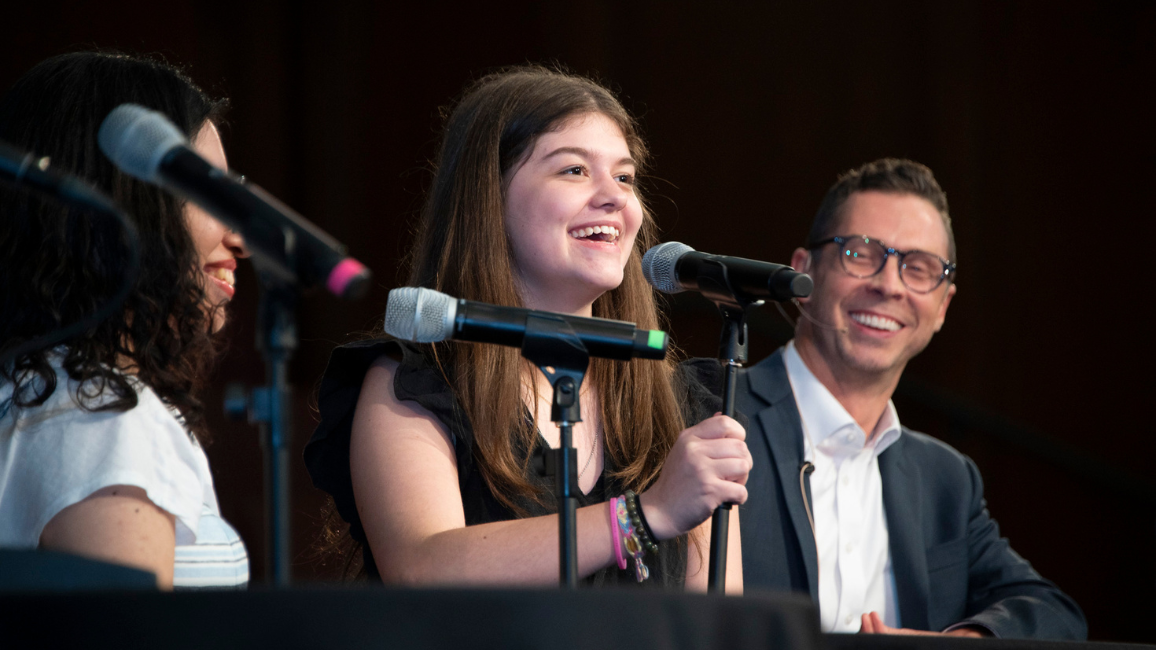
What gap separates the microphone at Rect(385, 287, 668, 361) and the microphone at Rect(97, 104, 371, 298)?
0.22 meters

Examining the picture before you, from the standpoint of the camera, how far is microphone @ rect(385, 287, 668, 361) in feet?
3.67

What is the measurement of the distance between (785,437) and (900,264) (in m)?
0.55

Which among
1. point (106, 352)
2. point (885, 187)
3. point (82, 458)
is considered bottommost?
point (82, 458)

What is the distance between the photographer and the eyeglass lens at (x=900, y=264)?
2.55 meters

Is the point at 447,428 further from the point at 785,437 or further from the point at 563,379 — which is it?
the point at 785,437

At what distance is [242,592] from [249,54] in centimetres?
414

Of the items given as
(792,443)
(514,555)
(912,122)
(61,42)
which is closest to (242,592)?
(514,555)

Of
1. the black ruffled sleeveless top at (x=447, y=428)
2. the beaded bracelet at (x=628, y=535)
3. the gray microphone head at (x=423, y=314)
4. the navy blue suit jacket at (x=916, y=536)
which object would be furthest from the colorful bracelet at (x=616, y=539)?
the navy blue suit jacket at (x=916, y=536)

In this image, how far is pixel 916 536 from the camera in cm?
236

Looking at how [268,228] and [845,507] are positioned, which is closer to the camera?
[268,228]

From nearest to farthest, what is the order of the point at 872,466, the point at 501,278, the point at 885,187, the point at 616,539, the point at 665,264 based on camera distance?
the point at 616,539, the point at 665,264, the point at 501,278, the point at 872,466, the point at 885,187

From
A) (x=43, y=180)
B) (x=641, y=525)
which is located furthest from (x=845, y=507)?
(x=43, y=180)

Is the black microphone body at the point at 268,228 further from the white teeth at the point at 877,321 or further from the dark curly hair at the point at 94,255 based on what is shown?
the white teeth at the point at 877,321

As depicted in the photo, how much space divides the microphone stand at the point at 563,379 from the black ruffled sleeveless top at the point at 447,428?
415mm
